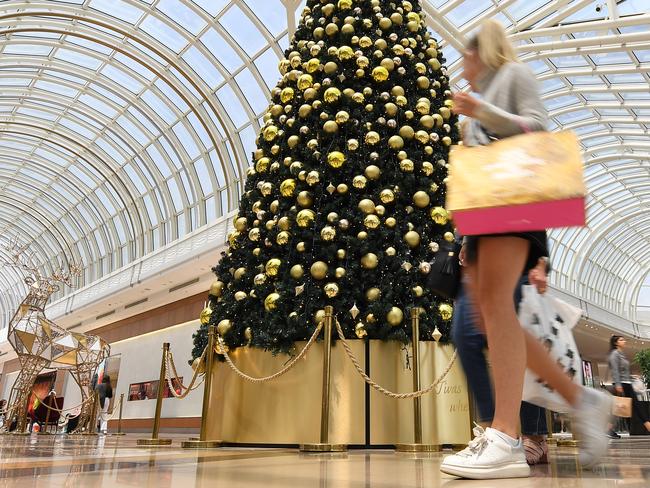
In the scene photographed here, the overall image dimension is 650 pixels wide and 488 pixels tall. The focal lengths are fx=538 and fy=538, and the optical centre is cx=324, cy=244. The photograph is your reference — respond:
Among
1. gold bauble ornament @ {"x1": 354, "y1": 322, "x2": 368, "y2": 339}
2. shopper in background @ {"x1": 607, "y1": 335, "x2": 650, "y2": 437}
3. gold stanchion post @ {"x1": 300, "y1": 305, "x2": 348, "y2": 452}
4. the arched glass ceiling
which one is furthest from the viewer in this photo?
the arched glass ceiling

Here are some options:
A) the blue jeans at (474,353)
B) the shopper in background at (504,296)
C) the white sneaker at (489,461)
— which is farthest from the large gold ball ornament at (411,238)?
the white sneaker at (489,461)

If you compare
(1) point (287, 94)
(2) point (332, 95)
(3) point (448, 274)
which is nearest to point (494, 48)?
(3) point (448, 274)

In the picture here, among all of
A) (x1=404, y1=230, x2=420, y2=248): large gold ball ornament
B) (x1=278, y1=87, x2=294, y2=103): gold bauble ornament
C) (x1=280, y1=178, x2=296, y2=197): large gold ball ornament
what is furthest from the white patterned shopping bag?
(x1=278, y1=87, x2=294, y2=103): gold bauble ornament

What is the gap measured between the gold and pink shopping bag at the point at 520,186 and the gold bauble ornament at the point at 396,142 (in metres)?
3.14

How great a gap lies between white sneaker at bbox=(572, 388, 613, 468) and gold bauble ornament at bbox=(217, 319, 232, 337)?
10.7ft

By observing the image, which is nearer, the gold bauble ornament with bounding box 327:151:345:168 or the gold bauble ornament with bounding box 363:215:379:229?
the gold bauble ornament with bounding box 363:215:379:229

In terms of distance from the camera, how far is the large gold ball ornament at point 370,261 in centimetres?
456

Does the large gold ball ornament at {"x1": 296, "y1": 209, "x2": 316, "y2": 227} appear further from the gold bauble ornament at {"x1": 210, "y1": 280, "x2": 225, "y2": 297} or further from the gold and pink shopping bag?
the gold and pink shopping bag

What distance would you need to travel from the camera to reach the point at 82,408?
35.6ft

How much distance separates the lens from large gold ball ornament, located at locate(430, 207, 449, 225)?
193 inches

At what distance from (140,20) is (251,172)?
15357 millimetres

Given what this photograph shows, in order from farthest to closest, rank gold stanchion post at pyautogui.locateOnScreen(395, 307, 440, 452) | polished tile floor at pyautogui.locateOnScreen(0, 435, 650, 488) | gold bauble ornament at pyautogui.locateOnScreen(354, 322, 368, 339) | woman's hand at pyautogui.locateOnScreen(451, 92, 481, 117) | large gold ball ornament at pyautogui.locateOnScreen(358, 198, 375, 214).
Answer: large gold ball ornament at pyautogui.locateOnScreen(358, 198, 375, 214) → gold bauble ornament at pyautogui.locateOnScreen(354, 322, 368, 339) → gold stanchion post at pyautogui.locateOnScreen(395, 307, 440, 452) → woman's hand at pyautogui.locateOnScreen(451, 92, 481, 117) → polished tile floor at pyautogui.locateOnScreen(0, 435, 650, 488)

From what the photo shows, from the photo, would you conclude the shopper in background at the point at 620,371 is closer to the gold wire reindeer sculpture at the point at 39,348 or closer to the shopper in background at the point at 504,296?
the shopper in background at the point at 504,296

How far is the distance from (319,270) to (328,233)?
343 millimetres
